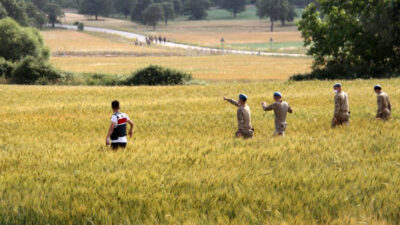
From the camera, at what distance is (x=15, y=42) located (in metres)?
70.0

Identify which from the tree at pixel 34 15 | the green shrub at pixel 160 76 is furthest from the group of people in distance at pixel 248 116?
the tree at pixel 34 15

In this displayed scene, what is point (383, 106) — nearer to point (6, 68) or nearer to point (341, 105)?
point (341, 105)

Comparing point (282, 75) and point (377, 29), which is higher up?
point (377, 29)

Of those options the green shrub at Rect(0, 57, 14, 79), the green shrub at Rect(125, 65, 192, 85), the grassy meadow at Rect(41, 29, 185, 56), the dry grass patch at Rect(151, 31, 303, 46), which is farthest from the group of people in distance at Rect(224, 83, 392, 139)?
the dry grass patch at Rect(151, 31, 303, 46)

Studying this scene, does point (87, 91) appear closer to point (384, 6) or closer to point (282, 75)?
point (384, 6)

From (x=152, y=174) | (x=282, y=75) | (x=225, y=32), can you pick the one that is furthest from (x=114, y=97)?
(x=225, y=32)

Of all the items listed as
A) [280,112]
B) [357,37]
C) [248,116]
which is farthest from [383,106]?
[357,37]

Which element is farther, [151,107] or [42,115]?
[151,107]

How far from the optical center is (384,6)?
48.8m

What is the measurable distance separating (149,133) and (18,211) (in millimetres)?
11733

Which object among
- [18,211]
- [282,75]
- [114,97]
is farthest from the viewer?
[282,75]

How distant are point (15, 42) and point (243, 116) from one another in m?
62.1

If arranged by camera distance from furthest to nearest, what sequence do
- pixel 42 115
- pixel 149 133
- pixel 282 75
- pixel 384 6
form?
pixel 282 75
pixel 384 6
pixel 42 115
pixel 149 133

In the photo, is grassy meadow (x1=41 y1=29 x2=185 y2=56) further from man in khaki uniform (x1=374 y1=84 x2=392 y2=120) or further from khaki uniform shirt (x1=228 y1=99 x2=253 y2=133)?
khaki uniform shirt (x1=228 y1=99 x2=253 y2=133)
